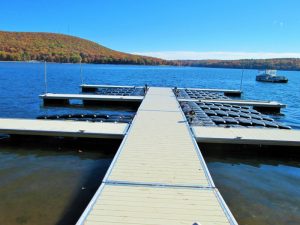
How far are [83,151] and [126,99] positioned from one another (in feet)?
Result: 34.7

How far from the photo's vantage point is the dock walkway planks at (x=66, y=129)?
34.8 ft

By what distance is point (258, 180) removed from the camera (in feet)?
28.6

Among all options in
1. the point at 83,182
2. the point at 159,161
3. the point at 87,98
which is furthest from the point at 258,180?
the point at 87,98

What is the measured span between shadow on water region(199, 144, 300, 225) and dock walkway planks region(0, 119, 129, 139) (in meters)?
3.14

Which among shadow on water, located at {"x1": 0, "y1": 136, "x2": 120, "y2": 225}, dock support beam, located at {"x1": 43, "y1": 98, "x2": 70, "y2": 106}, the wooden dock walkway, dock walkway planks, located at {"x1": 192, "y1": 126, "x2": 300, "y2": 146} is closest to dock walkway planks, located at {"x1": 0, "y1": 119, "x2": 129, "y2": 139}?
shadow on water, located at {"x1": 0, "y1": 136, "x2": 120, "y2": 225}

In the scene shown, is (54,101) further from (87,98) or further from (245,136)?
(245,136)

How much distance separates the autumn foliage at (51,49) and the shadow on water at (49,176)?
383 feet

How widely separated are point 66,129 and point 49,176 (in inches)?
111

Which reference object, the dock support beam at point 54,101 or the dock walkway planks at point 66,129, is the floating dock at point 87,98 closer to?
the dock support beam at point 54,101

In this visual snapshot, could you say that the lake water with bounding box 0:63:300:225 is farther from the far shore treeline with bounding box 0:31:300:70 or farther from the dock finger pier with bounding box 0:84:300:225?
the far shore treeline with bounding box 0:31:300:70

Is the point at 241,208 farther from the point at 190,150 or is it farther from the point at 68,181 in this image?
the point at 68,181

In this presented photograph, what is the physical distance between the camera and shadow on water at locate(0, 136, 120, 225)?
6449mm

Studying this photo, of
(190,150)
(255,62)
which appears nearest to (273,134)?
(190,150)

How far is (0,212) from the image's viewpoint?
253 inches
